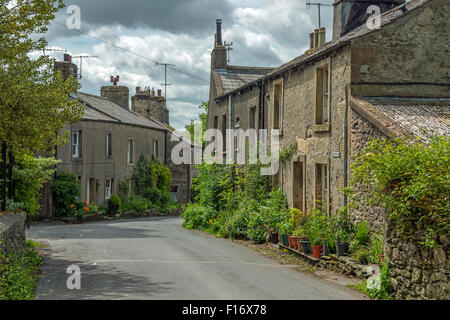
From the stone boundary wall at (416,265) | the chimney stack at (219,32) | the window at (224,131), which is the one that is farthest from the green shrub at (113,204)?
the stone boundary wall at (416,265)

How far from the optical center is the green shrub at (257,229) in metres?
18.2

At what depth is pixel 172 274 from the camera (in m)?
11.3

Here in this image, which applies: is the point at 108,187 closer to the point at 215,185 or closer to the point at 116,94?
the point at 116,94

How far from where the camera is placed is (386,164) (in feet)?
28.8

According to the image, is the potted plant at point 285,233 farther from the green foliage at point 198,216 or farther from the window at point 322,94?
the green foliage at point 198,216

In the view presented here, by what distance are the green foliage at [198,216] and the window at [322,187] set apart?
9036 mm

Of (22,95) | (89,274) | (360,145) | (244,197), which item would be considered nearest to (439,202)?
(360,145)

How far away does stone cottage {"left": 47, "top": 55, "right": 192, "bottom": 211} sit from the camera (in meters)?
31.5

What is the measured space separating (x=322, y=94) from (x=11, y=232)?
972 cm

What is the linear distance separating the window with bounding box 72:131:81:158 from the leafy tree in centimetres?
1873

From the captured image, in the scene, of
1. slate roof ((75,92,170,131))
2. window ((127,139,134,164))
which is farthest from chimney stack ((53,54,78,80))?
window ((127,139,134,164))

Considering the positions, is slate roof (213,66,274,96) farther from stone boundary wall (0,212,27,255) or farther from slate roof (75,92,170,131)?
stone boundary wall (0,212,27,255)

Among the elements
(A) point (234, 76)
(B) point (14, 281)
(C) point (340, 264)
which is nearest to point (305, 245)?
(C) point (340, 264)

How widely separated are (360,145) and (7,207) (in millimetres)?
9918
